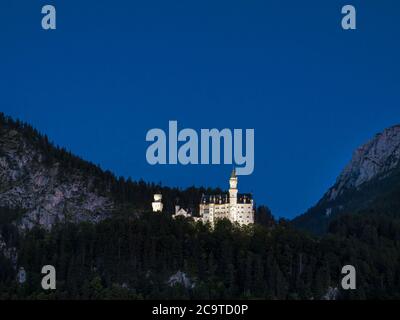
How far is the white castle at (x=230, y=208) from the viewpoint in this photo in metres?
181

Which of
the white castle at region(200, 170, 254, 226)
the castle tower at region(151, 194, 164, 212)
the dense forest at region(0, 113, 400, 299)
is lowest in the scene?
the dense forest at region(0, 113, 400, 299)

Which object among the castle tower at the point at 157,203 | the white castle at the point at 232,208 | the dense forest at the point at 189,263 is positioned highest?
the castle tower at the point at 157,203

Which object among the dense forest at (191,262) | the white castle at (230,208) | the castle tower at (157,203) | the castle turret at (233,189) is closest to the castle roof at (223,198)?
the white castle at (230,208)

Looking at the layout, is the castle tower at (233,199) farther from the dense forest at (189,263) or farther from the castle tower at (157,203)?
the castle tower at (157,203)

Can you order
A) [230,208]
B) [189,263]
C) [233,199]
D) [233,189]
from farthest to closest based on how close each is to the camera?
[233,189]
[233,199]
[230,208]
[189,263]

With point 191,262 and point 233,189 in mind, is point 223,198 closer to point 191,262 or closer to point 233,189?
point 233,189

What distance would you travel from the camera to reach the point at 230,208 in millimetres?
181250

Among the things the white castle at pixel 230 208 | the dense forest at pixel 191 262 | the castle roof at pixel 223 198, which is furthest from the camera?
the castle roof at pixel 223 198

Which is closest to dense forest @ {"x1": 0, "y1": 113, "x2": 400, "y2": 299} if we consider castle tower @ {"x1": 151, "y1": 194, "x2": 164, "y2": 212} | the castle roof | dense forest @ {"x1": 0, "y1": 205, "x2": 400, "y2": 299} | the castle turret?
dense forest @ {"x1": 0, "y1": 205, "x2": 400, "y2": 299}

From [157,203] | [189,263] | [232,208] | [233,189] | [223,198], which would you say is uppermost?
[233,189]

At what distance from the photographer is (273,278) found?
160500 millimetres

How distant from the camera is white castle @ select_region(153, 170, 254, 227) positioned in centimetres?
18088

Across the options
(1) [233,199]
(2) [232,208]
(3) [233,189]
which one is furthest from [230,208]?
(3) [233,189]

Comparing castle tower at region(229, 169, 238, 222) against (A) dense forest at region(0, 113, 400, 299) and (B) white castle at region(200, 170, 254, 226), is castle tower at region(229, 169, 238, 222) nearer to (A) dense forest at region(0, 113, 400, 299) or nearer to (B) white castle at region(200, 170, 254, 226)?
(B) white castle at region(200, 170, 254, 226)
